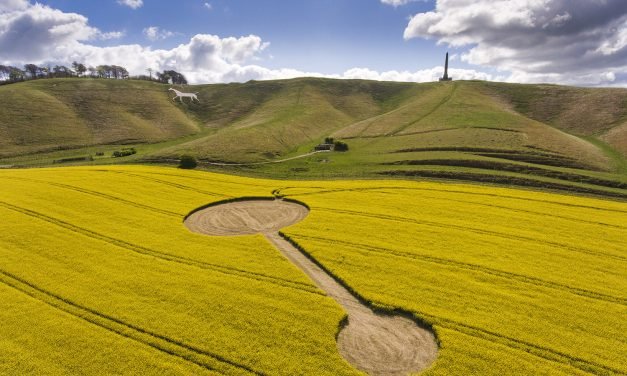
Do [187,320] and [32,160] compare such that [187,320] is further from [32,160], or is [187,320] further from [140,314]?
[32,160]

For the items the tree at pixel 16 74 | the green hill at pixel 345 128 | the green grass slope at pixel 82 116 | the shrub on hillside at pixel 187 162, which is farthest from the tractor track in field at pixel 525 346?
the tree at pixel 16 74

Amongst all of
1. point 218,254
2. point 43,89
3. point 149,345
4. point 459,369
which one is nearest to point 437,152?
point 218,254

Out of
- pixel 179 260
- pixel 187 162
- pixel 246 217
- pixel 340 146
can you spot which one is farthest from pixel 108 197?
pixel 340 146

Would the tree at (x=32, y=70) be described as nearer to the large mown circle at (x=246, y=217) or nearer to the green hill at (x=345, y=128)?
the green hill at (x=345, y=128)

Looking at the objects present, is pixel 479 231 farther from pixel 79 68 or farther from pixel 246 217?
pixel 79 68

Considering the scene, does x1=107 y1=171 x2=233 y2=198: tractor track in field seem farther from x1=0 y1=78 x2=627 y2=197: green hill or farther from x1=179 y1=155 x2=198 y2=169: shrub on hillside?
x1=0 y1=78 x2=627 y2=197: green hill

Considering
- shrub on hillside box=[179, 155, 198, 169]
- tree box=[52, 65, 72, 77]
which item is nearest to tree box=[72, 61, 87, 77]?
tree box=[52, 65, 72, 77]
